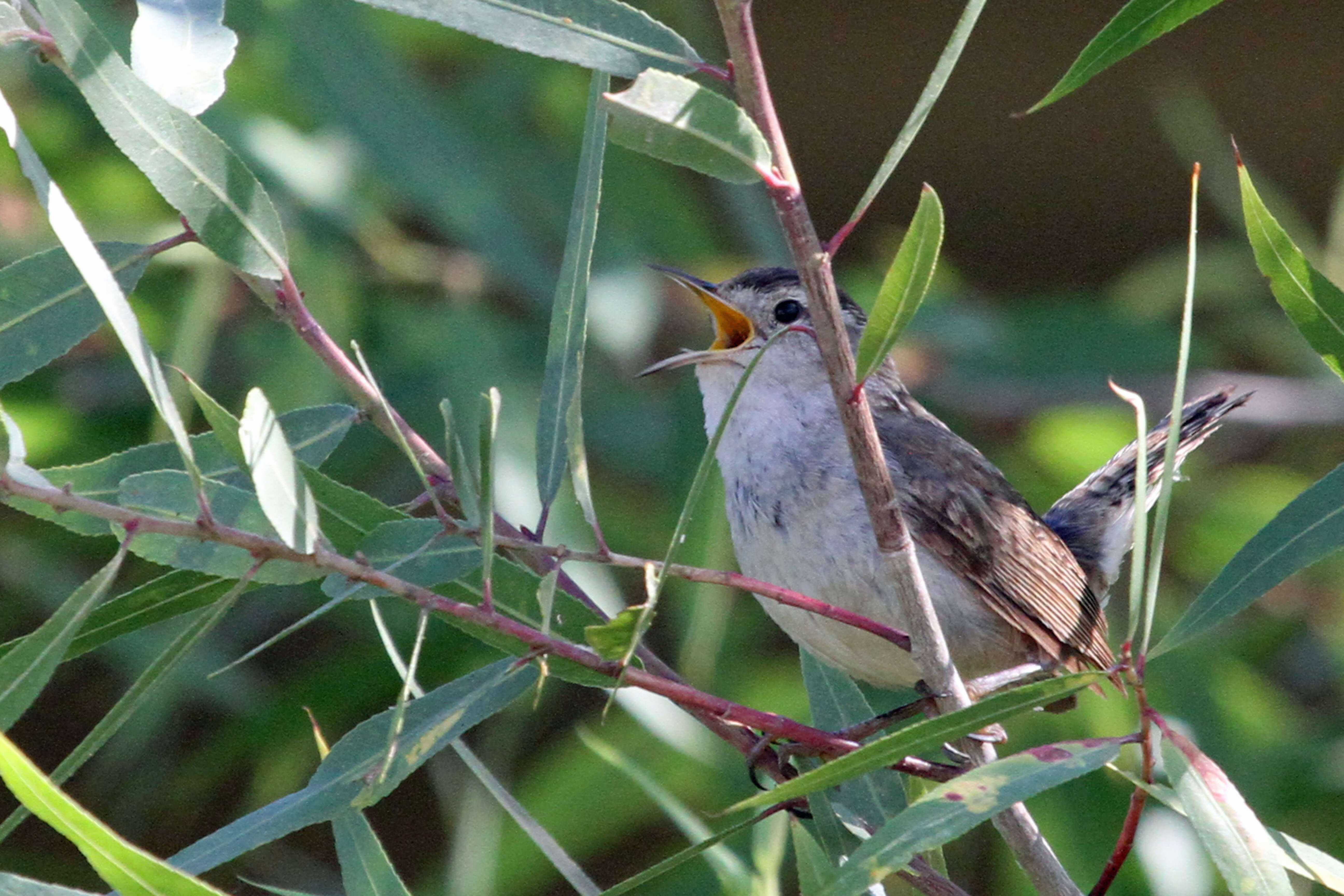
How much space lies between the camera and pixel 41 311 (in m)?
1.42

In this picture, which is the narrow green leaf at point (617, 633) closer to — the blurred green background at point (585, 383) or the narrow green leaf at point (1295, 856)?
the narrow green leaf at point (1295, 856)

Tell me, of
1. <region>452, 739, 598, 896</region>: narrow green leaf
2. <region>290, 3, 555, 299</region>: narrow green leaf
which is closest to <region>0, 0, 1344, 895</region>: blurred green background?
<region>290, 3, 555, 299</region>: narrow green leaf

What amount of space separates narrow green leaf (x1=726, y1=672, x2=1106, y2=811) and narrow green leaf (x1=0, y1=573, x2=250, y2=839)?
0.48 meters

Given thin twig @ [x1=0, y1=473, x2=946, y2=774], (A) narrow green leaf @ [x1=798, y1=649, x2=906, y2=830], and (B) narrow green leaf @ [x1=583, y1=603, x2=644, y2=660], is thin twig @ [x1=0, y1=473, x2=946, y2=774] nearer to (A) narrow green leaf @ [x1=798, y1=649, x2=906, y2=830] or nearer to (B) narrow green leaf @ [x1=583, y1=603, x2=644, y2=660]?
(B) narrow green leaf @ [x1=583, y1=603, x2=644, y2=660]

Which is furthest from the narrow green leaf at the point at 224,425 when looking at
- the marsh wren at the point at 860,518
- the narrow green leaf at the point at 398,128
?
the narrow green leaf at the point at 398,128

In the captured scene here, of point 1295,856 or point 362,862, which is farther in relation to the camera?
point 362,862

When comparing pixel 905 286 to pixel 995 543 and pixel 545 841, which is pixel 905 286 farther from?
pixel 995 543

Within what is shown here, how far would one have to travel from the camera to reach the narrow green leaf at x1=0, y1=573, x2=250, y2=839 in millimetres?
1265

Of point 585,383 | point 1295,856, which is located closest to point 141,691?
point 1295,856

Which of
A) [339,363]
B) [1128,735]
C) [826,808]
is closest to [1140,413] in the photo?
[1128,735]

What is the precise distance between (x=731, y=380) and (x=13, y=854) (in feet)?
10.6

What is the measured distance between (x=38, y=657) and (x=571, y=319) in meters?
0.59

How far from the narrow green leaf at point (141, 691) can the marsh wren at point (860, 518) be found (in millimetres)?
1056

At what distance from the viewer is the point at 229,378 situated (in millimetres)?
4137
